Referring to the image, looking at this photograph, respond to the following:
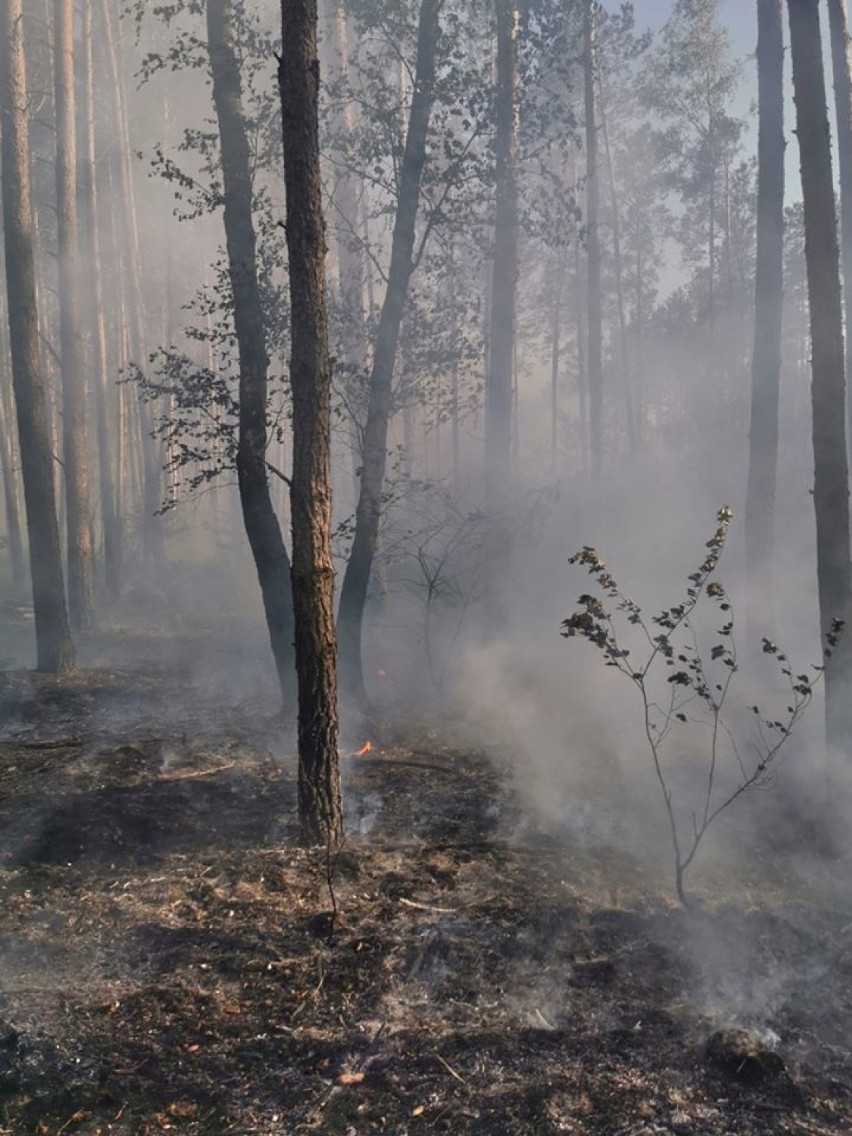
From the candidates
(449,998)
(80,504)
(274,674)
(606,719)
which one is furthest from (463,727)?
(80,504)

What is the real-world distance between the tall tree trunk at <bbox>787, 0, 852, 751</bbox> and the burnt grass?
265cm

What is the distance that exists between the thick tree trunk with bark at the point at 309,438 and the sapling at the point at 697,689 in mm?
1988

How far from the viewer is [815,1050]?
4.68 metres

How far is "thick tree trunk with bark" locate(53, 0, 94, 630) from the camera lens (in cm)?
1638

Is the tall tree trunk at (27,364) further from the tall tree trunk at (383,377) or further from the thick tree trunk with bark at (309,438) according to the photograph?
the thick tree trunk with bark at (309,438)

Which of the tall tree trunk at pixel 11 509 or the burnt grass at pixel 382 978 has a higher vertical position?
the tall tree trunk at pixel 11 509

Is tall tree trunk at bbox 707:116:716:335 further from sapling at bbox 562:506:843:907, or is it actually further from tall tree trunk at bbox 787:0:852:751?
tall tree trunk at bbox 787:0:852:751

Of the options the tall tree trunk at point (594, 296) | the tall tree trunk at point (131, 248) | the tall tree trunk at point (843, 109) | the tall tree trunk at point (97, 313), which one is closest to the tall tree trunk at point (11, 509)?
the tall tree trunk at point (131, 248)

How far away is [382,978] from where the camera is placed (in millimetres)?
5188

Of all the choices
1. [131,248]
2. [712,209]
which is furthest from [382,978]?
[712,209]

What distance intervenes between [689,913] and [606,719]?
17.5 ft

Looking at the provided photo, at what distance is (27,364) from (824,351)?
11.2 m

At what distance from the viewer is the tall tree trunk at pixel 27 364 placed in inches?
501

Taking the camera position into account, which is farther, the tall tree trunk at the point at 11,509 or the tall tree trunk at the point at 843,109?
the tall tree trunk at the point at 11,509
